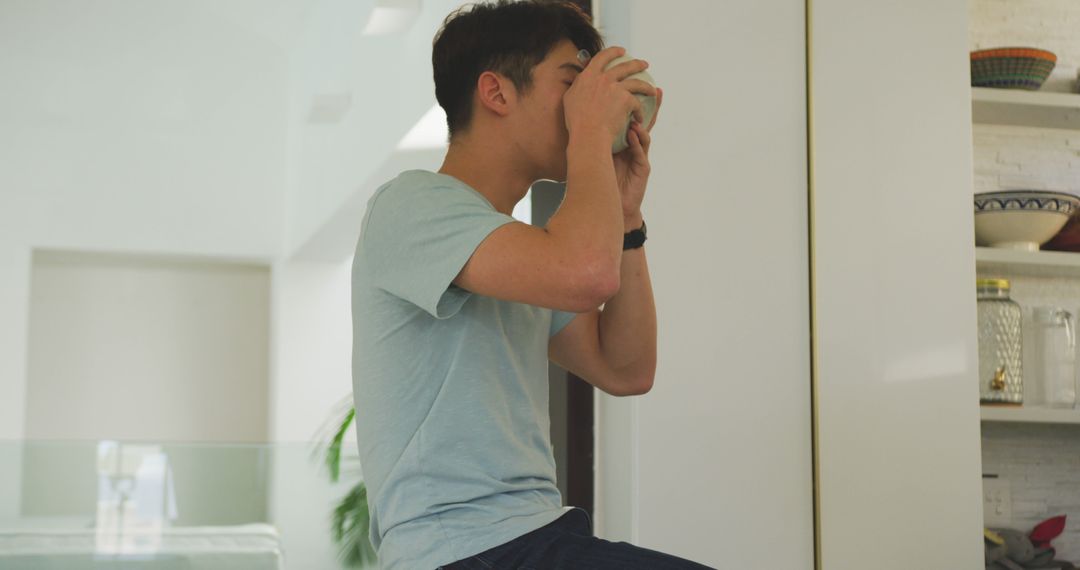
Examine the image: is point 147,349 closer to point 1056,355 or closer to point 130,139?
point 130,139

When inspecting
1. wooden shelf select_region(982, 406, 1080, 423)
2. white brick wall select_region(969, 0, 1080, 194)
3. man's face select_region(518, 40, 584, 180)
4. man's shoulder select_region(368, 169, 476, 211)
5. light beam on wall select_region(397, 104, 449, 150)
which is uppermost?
white brick wall select_region(969, 0, 1080, 194)

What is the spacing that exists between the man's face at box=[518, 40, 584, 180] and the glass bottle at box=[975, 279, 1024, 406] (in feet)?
5.77

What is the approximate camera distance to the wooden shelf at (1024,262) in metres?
2.63

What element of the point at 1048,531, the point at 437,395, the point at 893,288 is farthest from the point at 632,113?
the point at 1048,531

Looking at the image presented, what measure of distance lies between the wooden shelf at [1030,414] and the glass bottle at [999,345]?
6 centimetres

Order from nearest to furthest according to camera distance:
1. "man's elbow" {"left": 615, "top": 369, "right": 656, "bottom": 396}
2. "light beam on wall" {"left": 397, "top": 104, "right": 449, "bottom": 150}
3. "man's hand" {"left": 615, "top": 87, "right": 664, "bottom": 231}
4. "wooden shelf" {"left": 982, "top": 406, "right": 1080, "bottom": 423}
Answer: "man's hand" {"left": 615, "top": 87, "right": 664, "bottom": 231} → "man's elbow" {"left": 615, "top": 369, "right": 656, "bottom": 396} → "light beam on wall" {"left": 397, "top": 104, "right": 449, "bottom": 150} → "wooden shelf" {"left": 982, "top": 406, "right": 1080, "bottom": 423}

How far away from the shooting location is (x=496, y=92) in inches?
48.6

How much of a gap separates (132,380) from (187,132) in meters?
0.43

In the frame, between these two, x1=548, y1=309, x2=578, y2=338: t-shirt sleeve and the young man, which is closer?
the young man

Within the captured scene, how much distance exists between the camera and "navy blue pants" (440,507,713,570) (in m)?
1.02

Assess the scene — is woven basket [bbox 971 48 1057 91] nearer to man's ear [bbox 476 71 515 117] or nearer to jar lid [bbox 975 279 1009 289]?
jar lid [bbox 975 279 1009 289]

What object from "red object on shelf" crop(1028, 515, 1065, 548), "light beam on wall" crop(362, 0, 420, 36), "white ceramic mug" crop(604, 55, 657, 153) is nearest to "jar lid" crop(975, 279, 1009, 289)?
"red object on shelf" crop(1028, 515, 1065, 548)

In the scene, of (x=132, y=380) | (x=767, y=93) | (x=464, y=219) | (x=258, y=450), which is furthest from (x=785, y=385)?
(x=464, y=219)

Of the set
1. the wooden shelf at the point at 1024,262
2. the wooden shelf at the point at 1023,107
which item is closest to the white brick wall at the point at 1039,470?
the wooden shelf at the point at 1024,262
